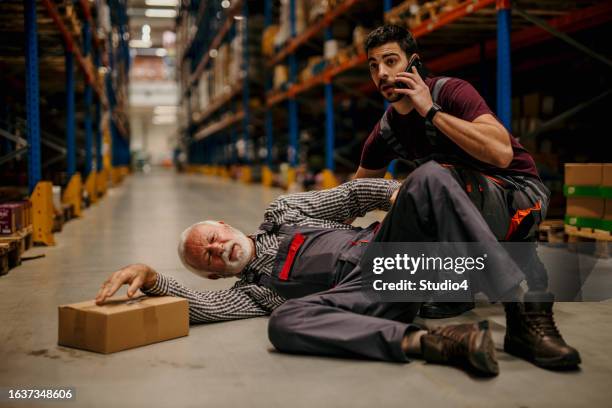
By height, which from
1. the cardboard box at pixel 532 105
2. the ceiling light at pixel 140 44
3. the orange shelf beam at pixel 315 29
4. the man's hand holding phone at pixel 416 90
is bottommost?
the man's hand holding phone at pixel 416 90

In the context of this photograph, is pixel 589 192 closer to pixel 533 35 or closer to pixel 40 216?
pixel 533 35

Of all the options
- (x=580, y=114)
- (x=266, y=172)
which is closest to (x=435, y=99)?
(x=580, y=114)

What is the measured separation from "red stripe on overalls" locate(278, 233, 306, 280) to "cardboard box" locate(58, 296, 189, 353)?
0.43m

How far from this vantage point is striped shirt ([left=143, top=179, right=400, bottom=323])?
2.84 metres

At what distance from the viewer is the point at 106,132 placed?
16484 mm

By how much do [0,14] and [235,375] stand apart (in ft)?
20.3

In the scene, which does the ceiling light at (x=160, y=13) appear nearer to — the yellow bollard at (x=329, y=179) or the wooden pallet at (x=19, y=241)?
the yellow bollard at (x=329, y=179)

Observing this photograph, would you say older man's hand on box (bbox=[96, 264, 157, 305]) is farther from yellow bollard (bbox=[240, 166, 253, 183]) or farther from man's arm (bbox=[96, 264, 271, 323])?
yellow bollard (bbox=[240, 166, 253, 183])

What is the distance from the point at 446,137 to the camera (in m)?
2.71

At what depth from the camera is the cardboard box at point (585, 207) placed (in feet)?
15.1

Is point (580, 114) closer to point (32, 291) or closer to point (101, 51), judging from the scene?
point (32, 291)

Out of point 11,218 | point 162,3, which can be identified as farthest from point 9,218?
point 162,3

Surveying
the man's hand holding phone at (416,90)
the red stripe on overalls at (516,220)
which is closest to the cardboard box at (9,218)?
the man's hand holding phone at (416,90)

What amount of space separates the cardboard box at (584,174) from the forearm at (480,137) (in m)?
2.58
